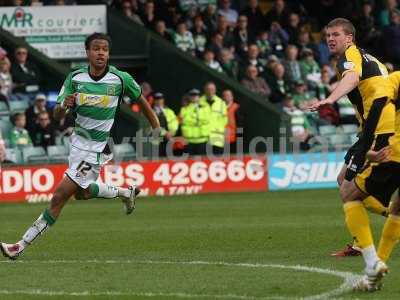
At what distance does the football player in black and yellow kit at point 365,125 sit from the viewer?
9.39m

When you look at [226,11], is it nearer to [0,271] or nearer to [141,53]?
[141,53]

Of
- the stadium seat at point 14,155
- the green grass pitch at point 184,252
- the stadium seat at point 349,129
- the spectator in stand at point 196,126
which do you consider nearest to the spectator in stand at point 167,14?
A: the spectator in stand at point 196,126

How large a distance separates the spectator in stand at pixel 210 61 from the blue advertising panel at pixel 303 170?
3077 mm

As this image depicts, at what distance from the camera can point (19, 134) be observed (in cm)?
2138

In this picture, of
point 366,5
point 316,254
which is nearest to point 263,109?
point 366,5

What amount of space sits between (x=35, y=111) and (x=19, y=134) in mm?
555

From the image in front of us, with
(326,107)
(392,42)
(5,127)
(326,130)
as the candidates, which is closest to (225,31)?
(326,107)

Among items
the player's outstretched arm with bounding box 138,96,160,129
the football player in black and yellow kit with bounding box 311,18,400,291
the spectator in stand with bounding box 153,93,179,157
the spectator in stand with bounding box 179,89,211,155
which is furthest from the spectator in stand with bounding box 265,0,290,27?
the football player in black and yellow kit with bounding box 311,18,400,291

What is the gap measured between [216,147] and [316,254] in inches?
452

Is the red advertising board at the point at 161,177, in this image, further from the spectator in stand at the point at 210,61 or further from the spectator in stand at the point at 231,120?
the spectator in stand at the point at 210,61

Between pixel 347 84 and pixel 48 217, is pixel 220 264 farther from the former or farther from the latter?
pixel 347 84

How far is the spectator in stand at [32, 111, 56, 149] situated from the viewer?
71.3 feet

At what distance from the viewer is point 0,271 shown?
10.6 metres

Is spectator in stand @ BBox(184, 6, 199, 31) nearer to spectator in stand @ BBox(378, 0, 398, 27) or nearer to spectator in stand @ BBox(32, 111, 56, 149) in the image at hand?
spectator in stand @ BBox(378, 0, 398, 27)
